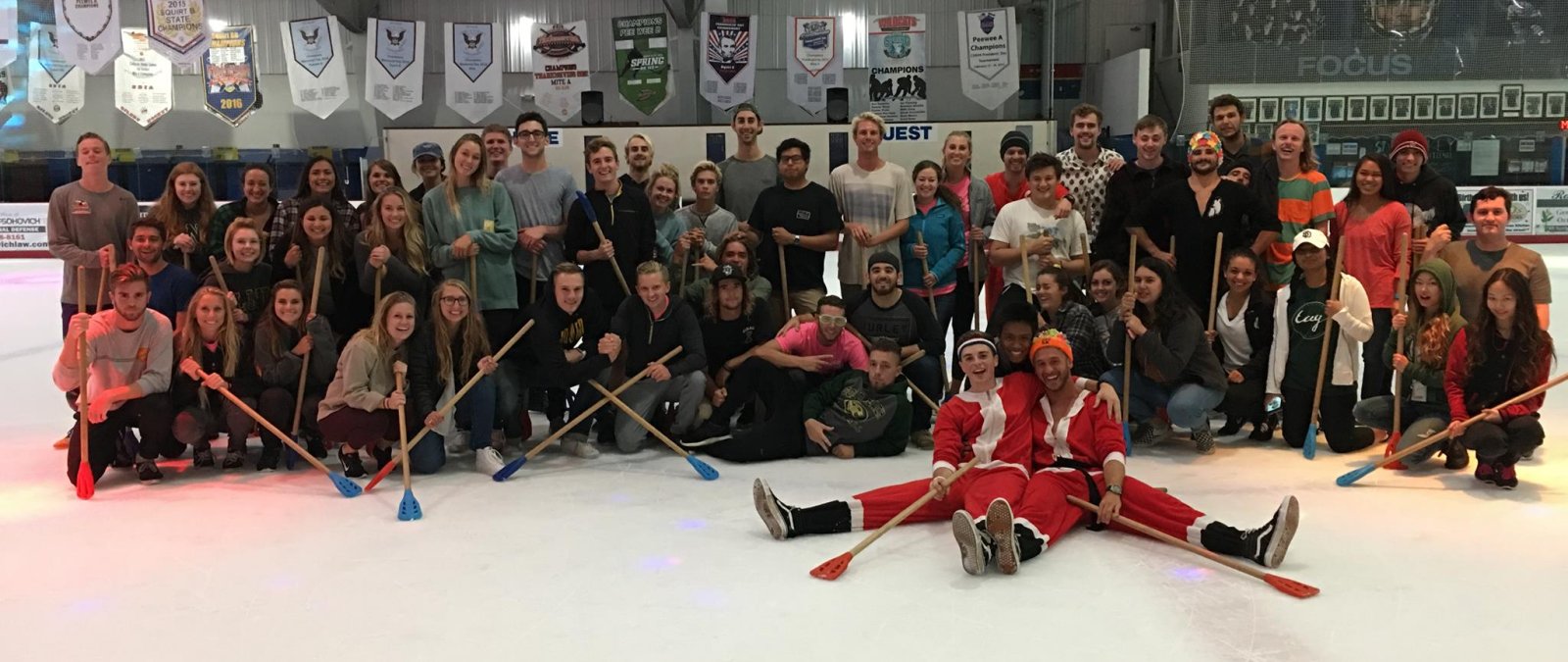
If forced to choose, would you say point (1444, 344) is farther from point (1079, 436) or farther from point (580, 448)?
point (580, 448)

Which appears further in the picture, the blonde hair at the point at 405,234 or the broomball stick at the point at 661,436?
the blonde hair at the point at 405,234

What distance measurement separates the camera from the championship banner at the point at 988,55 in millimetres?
15773

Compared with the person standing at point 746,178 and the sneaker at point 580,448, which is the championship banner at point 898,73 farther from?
the sneaker at point 580,448

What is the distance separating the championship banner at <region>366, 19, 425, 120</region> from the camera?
14.9 meters

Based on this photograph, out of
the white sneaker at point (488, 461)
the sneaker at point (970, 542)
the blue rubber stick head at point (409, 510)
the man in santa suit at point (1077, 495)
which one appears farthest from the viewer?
the white sneaker at point (488, 461)

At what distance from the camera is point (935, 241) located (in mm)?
5910

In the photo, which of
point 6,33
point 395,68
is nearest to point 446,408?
point 6,33

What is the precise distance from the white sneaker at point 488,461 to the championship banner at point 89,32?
9.17 m

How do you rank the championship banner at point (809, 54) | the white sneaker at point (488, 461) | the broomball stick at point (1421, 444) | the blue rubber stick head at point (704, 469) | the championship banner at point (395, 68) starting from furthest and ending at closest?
the championship banner at point (809, 54) < the championship banner at point (395, 68) < the white sneaker at point (488, 461) < the blue rubber stick head at point (704, 469) < the broomball stick at point (1421, 444)

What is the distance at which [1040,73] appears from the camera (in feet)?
70.6

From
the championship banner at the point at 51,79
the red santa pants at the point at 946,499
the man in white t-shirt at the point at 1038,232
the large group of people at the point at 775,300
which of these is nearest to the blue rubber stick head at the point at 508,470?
the large group of people at the point at 775,300

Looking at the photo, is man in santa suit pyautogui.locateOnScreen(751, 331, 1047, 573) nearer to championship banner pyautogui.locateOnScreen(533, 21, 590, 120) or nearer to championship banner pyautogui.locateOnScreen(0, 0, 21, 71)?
championship banner pyautogui.locateOnScreen(0, 0, 21, 71)

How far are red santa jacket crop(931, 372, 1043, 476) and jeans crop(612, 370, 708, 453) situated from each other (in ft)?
5.07

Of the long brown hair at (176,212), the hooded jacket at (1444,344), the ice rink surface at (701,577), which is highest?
the long brown hair at (176,212)
